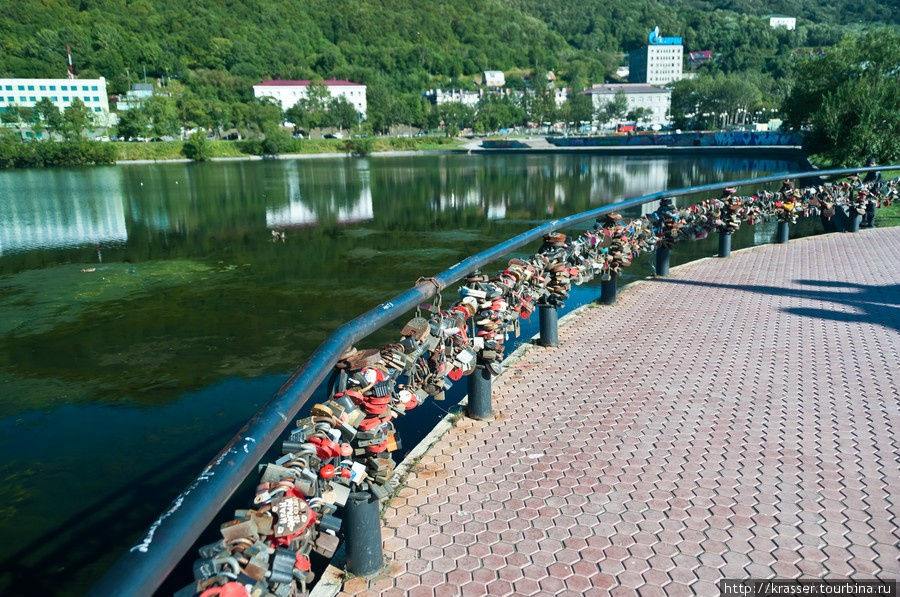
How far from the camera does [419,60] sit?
650 feet

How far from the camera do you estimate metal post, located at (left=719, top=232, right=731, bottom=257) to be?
11.2 meters

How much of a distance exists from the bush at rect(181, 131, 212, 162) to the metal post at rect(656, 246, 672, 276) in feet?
309

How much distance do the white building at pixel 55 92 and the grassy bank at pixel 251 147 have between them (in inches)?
1369

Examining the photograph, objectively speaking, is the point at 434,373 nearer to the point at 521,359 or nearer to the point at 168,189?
the point at 521,359

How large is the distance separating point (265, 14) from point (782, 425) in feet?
703

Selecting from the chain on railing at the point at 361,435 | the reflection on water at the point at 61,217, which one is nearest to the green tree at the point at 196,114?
the reflection on water at the point at 61,217

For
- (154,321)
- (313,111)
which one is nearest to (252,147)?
(313,111)

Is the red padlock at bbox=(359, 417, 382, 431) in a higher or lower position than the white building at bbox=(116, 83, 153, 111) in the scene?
lower

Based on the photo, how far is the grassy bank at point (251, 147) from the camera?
94312 mm

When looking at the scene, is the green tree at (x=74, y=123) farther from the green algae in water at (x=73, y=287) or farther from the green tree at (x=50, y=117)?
the green algae in water at (x=73, y=287)

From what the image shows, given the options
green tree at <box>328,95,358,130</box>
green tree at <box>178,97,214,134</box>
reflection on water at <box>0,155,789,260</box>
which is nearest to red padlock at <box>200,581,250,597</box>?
reflection on water at <box>0,155,789,260</box>

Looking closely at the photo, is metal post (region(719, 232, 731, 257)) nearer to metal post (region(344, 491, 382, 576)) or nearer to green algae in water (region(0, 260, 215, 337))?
metal post (region(344, 491, 382, 576))

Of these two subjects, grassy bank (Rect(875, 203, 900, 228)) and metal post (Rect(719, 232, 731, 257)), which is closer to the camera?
metal post (Rect(719, 232, 731, 257))

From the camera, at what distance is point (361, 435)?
10.6 ft
